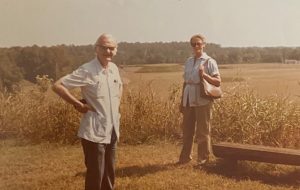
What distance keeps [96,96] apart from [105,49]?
0.35 metres

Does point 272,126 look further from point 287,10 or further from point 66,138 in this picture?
point 66,138

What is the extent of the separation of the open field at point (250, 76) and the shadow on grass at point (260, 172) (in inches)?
30.3

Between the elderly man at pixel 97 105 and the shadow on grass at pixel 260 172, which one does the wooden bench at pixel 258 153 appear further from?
the elderly man at pixel 97 105

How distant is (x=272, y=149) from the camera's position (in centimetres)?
431

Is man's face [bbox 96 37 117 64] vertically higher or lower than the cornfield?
higher

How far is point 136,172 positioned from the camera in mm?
4559

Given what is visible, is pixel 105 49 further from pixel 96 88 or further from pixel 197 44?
pixel 197 44

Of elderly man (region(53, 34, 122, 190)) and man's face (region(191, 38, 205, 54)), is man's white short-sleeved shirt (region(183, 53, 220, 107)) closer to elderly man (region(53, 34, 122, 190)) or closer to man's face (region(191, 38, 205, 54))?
man's face (region(191, 38, 205, 54))

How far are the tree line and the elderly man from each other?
2.21ft

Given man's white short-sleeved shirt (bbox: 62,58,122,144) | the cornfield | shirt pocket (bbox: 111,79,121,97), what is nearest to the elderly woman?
the cornfield

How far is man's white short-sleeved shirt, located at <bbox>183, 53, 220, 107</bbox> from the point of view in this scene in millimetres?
4508

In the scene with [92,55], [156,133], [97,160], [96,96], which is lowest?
[156,133]

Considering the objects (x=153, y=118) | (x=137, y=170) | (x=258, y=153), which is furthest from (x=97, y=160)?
(x=153, y=118)

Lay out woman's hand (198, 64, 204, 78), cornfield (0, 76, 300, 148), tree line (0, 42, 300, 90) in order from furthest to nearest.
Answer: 1. cornfield (0, 76, 300, 148)
2. woman's hand (198, 64, 204, 78)
3. tree line (0, 42, 300, 90)
